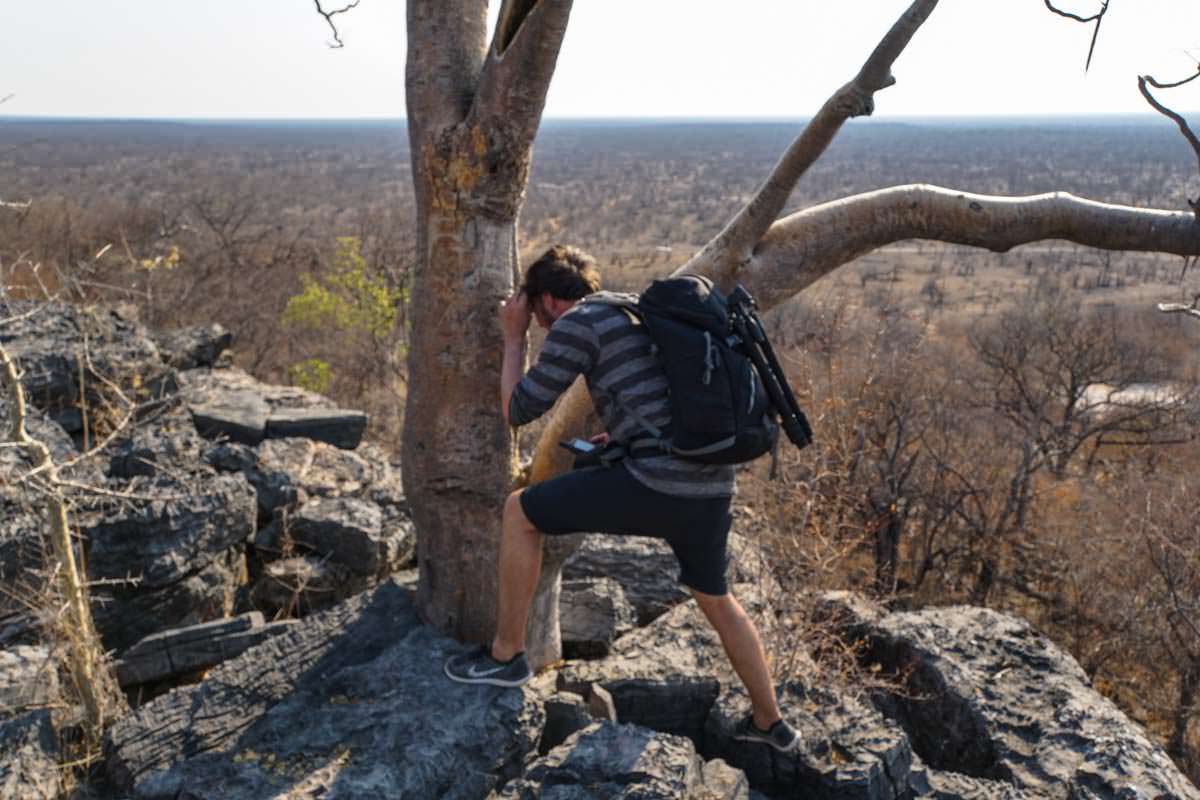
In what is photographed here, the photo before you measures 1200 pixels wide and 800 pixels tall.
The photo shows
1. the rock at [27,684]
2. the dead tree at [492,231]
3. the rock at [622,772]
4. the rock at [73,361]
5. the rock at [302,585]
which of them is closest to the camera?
the rock at [622,772]

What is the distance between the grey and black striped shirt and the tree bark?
2.10 ft

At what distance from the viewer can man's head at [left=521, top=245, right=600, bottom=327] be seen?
345 cm

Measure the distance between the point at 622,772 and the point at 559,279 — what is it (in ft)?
5.28

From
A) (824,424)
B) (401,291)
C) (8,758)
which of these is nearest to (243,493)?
(8,758)

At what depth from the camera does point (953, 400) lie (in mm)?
14867

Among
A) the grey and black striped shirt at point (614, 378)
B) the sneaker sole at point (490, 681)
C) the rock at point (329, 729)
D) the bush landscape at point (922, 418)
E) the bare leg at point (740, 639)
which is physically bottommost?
the bush landscape at point (922, 418)

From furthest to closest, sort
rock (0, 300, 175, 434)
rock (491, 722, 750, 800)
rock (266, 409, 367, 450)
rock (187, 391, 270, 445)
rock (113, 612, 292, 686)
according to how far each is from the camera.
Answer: rock (266, 409, 367, 450), rock (187, 391, 270, 445), rock (0, 300, 175, 434), rock (113, 612, 292, 686), rock (491, 722, 750, 800)

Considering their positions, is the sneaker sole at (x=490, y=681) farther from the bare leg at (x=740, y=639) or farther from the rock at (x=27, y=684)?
the rock at (x=27, y=684)

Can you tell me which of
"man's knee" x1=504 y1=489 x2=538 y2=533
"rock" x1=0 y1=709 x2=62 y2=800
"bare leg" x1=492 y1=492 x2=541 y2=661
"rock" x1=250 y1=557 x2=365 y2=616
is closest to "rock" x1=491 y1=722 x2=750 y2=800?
"bare leg" x1=492 y1=492 x2=541 y2=661

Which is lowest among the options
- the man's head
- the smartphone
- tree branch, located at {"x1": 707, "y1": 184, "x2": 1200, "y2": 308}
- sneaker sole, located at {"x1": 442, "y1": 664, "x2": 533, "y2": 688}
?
sneaker sole, located at {"x1": 442, "y1": 664, "x2": 533, "y2": 688}

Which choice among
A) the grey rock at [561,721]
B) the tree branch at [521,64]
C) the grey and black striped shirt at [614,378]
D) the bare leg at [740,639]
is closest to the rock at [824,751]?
the bare leg at [740,639]

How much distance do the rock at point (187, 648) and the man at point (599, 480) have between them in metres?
1.73

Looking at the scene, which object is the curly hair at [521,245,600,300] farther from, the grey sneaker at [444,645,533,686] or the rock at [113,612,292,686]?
the rock at [113,612,292,686]

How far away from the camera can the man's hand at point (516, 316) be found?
11.7 ft
